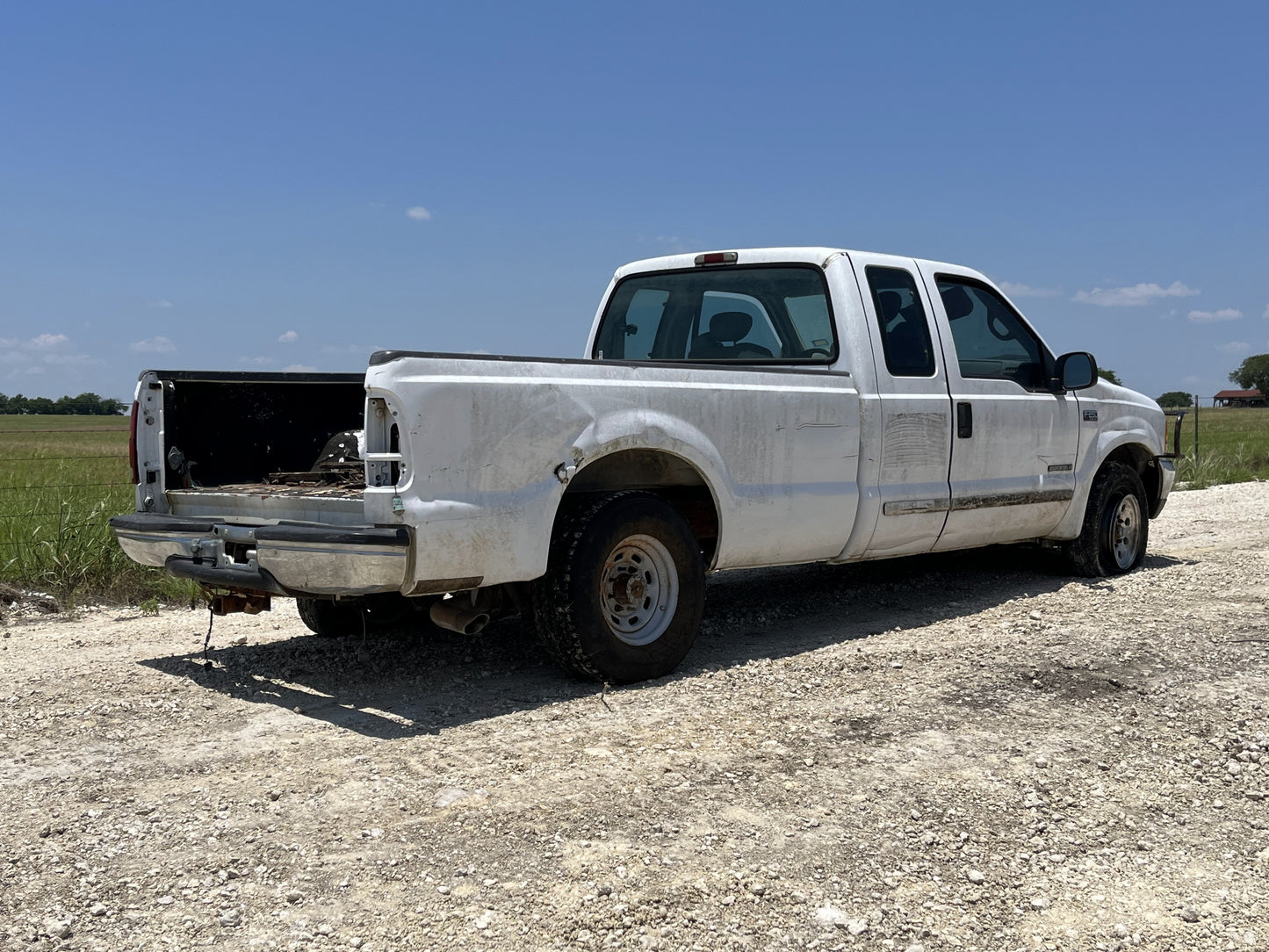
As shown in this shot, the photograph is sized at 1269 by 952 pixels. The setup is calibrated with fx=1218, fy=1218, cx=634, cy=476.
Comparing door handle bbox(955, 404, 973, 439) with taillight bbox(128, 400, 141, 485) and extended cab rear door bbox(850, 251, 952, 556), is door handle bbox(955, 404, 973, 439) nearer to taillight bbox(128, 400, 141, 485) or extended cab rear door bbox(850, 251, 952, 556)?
extended cab rear door bbox(850, 251, 952, 556)

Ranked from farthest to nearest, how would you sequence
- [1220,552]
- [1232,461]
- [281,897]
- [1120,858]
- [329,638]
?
[1232,461] < [1220,552] < [329,638] < [1120,858] < [281,897]

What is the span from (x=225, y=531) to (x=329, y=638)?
1.54m

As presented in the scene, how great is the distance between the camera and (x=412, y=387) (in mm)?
4605

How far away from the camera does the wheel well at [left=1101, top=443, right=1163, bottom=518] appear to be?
8.70m

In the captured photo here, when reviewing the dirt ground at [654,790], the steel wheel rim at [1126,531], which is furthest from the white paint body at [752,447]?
the dirt ground at [654,790]

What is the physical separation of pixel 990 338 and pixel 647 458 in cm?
282

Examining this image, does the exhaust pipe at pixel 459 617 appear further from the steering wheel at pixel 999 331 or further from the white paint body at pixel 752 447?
the steering wheel at pixel 999 331

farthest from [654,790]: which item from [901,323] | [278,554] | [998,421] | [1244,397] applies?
[1244,397]

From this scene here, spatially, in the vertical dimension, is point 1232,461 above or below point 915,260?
below

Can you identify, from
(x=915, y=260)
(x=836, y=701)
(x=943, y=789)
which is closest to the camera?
(x=943, y=789)

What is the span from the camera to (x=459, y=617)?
17.1 ft

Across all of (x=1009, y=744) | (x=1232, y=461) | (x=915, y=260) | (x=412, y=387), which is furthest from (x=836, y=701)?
(x=1232, y=461)

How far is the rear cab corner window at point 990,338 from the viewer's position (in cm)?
728

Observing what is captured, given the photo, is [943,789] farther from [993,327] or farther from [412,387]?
[993,327]
